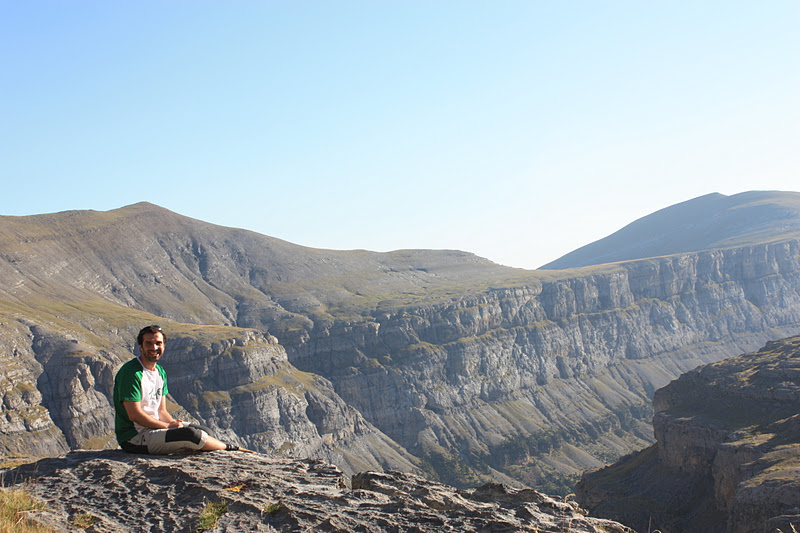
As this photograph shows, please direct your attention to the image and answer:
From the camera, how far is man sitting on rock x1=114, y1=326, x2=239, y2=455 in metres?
15.0

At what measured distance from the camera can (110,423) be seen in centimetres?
16200

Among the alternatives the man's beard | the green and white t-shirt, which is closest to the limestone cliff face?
the green and white t-shirt

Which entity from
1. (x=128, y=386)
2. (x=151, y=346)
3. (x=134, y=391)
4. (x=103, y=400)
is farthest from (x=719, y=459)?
(x=103, y=400)

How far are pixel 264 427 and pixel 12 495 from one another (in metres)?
186

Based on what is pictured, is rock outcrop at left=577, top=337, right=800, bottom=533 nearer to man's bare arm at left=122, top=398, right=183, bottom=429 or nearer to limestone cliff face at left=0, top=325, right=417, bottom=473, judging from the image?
man's bare arm at left=122, top=398, right=183, bottom=429

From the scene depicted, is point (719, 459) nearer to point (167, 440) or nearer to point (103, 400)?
point (167, 440)

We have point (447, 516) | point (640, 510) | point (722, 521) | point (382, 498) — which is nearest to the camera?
point (447, 516)

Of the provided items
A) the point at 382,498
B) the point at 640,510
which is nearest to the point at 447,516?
the point at 382,498

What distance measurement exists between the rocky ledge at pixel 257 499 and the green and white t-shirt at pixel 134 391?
79 cm

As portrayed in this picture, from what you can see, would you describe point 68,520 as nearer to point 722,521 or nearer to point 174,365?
point 722,521

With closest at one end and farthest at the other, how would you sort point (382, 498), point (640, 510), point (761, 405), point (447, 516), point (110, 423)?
1. point (447, 516)
2. point (382, 498)
3. point (640, 510)
4. point (761, 405)
5. point (110, 423)

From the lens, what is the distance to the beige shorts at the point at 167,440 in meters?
15.7

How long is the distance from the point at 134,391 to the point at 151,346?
126 centimetres

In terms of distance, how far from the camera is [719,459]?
302ft
